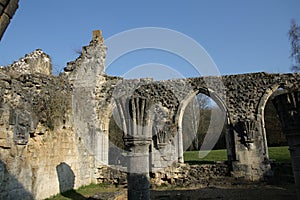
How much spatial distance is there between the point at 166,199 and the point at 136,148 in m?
2.89

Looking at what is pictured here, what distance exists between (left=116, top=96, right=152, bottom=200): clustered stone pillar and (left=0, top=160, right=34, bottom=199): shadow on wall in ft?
8.44

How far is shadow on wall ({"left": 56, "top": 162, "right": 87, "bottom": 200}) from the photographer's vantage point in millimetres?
7371

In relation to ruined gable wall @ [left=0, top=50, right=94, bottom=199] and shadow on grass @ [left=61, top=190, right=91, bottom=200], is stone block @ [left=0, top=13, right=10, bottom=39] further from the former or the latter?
shadow on grass @ [left=61, top=190, right=91, bottom=200]

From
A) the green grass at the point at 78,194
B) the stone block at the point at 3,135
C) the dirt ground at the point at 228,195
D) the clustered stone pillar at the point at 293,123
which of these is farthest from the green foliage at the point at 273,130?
the stone block at the point at 3,135

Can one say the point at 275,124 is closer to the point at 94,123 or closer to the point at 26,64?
the point at 94,123

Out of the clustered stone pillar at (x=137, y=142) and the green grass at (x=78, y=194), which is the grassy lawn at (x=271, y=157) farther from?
the clustered stone pillar at (x=137, y=142)

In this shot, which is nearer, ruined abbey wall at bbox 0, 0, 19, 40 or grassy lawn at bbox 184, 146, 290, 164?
ruined abbey wall at bbox 0, 0, 19, 40

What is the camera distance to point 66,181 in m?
7.80

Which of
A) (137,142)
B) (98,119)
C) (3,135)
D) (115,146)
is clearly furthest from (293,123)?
(115,146)

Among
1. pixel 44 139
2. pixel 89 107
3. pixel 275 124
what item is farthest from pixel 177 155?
pixel 275 124

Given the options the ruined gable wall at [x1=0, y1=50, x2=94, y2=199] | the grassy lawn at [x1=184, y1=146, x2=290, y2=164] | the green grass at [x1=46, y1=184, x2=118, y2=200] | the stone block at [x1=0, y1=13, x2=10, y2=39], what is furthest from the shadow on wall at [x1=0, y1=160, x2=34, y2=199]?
the grassy lawn at [x1=184, y1=146, x2=290, y2=164]

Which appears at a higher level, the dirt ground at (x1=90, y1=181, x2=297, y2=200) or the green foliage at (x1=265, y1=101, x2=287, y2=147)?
the green foliage at (x1=265, y1=101, x2=287, y2=147)

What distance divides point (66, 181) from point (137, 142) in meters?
4.27

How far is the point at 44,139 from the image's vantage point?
6781 millimetres
